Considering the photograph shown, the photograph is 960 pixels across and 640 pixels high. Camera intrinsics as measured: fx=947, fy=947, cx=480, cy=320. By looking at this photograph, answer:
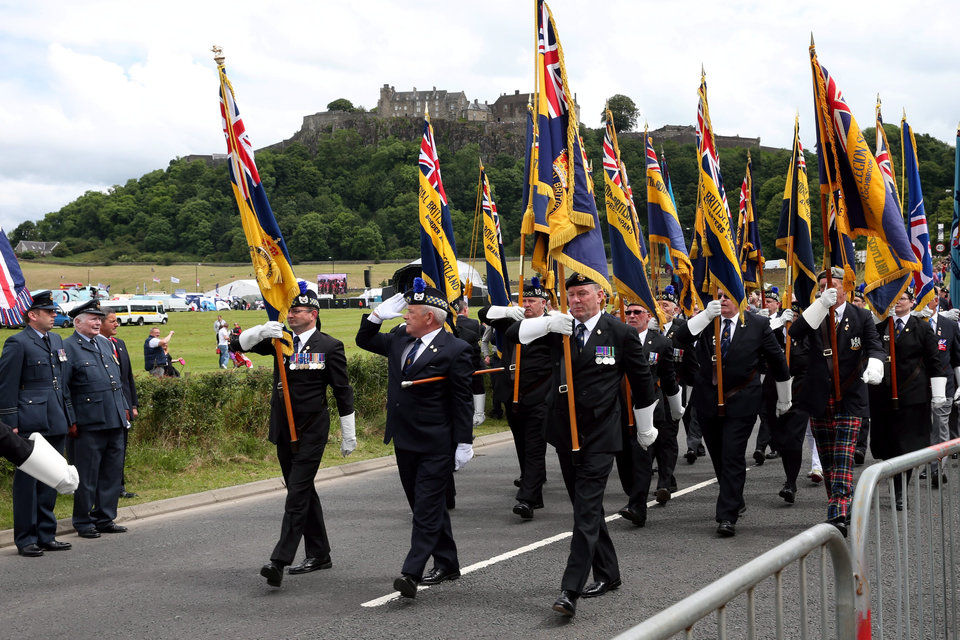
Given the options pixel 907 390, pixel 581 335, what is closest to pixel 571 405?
pixel 581 335

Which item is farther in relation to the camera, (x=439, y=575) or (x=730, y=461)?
(x=730, y=461)

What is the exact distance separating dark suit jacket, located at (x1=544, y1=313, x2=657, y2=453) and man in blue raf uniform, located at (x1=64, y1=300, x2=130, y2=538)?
4.55 m

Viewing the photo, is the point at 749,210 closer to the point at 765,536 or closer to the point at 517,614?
the point at 765,536

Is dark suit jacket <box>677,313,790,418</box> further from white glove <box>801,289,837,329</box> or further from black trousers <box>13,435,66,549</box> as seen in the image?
black trousers <box>13,435,66,549</box>

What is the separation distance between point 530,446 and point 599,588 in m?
3.21

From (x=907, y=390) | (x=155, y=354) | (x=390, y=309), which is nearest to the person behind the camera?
(x=390, y=309)

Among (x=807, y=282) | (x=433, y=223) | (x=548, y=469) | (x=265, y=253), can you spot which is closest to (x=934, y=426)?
(x=807, y=282)

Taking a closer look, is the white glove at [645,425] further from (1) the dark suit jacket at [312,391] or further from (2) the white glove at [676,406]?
(2) the white glove at [676,406]

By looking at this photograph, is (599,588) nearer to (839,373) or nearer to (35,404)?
(839,373)

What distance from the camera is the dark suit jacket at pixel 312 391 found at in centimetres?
689

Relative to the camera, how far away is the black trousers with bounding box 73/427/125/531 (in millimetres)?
8352

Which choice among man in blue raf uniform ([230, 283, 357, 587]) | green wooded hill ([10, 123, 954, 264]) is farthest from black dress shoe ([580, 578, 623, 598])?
green wooded hill ([10, 123, 954, 264])

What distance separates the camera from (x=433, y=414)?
259 inches

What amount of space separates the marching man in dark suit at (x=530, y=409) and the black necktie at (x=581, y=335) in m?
2.48
